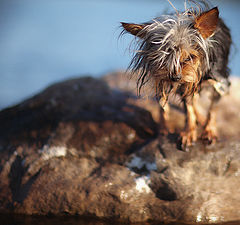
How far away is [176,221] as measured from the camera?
2.80 meters

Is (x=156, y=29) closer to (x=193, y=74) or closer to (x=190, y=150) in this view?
(x=193, y=74)

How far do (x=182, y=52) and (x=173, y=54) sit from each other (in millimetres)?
90

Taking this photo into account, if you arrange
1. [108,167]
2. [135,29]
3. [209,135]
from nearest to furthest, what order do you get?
1. [135,29]
2. [108,167]
3. [209,135]

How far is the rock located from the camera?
9.48ft

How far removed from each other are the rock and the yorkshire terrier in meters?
0.44

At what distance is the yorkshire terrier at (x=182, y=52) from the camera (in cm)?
256

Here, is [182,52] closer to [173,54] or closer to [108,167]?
[173,54]

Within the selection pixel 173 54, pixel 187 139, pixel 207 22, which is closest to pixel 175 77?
pixel 173 54

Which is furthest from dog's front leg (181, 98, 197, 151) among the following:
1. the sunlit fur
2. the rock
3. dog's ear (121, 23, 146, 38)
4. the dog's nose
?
dog's ear (121, 23, 146, 38)

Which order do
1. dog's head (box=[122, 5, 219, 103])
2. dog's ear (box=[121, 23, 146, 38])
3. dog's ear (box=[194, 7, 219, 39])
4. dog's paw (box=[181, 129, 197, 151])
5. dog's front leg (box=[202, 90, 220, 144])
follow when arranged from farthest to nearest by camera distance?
dog's front leg (box=[202, 90, 220, 144])
dog's paw (box=[181, 129, 197, 151])
dog's ear (box=[121, 23, 146, 38])
dog's head (box=[122, 5, 219, 103])
dog's ear (box=[194, 7, 219, 39])

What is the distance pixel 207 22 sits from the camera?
253cm

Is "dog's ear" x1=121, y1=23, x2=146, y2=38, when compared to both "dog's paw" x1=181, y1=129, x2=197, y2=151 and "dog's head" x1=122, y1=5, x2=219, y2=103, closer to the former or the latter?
"dog's head" x1=122, y1=5, x2=219, y2=103

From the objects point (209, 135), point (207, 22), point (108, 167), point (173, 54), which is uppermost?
point (207, 22)

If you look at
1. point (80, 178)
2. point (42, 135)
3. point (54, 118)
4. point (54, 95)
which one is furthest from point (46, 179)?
point (54, 95)
